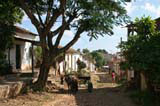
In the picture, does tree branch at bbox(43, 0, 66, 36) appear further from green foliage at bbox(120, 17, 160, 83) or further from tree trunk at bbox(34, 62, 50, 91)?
green foliage at bbox(120, 17, 160, 83)

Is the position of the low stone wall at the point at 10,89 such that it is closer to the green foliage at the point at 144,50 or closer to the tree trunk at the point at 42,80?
the tree trunk at the point at 42,80

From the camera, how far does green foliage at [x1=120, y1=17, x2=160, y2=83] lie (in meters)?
11.7

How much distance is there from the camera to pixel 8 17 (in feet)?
61.6

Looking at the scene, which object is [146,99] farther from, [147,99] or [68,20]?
[68,20]

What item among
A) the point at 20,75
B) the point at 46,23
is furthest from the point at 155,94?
the point at 20,75

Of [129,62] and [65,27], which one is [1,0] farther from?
[129,62]

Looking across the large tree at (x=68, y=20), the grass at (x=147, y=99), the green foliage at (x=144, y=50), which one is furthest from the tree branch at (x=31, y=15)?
the grass at (x=147, y=99)

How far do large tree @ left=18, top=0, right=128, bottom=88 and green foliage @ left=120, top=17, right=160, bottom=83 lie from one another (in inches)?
204

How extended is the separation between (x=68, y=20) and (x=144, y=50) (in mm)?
8589

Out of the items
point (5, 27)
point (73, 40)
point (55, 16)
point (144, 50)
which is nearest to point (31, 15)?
point (55, 16)

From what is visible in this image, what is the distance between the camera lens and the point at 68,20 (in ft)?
64.7

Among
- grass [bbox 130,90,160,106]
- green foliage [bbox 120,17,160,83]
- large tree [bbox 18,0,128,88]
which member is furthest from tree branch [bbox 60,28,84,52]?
grass [bbox 130,90,160,106]

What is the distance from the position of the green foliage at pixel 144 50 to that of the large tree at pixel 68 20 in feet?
17.0

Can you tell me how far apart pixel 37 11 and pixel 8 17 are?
214 centimetres
